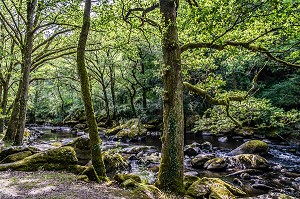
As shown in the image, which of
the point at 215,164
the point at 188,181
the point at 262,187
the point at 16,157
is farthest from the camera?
the point at 215,164

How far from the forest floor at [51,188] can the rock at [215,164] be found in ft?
24.6

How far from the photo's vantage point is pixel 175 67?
839 centimetres

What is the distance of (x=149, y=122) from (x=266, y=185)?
2106cm

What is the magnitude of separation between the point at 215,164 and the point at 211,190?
5.35 meters

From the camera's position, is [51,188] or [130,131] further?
[130,131]

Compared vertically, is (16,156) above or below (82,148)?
above

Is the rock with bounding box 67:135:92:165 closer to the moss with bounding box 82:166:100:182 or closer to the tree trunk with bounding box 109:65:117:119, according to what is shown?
the moss with bounding box 82:166:100:182

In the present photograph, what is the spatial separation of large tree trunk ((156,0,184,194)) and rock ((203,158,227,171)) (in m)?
5.73

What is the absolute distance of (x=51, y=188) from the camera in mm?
7000

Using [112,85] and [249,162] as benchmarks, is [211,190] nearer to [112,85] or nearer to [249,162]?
[249,162]

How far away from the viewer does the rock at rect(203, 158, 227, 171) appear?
13.5 meters

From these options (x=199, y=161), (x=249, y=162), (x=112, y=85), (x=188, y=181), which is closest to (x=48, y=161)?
(x=188, y=181)

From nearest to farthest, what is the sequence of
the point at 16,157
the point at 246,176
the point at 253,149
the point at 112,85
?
the point at 16,157, the point at 246,176, the point at 253,149, the point at 112,85

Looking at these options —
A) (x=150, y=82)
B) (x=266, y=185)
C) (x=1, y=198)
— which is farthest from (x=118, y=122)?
(x=1, y=198)
